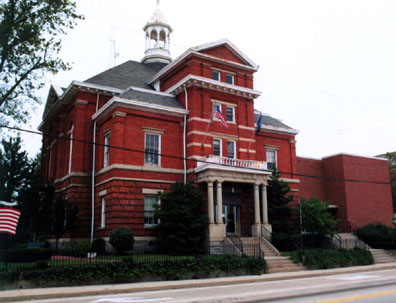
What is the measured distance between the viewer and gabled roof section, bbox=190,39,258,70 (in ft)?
107

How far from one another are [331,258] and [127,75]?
2395cm

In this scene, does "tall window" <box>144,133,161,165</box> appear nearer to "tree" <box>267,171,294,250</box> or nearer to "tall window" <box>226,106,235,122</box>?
"tall window" <box>226,106,235,122</box>

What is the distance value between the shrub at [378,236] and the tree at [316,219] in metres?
4.21

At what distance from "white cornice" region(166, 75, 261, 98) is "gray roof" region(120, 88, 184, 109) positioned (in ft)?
3.72

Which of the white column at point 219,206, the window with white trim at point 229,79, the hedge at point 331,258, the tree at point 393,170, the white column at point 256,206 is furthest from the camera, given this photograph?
the tree at point 393,170

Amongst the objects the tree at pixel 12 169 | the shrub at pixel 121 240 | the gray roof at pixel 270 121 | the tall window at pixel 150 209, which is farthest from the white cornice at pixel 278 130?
the tree at pixel 12 169

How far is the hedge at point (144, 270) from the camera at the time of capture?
52.9 ft

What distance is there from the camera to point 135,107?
29375 millimetres

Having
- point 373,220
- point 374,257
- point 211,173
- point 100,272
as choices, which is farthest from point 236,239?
point 373,220

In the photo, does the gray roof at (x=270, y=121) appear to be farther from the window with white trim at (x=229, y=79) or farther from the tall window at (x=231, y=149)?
the tall window at (x=231, y=149)

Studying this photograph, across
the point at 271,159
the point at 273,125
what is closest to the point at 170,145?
the point at 271,159

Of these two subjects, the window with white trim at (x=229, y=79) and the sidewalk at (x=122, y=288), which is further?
the window with white trim at (x=229, y=79)

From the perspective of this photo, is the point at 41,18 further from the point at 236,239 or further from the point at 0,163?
the point at 236,239

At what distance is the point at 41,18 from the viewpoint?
92.2ft
